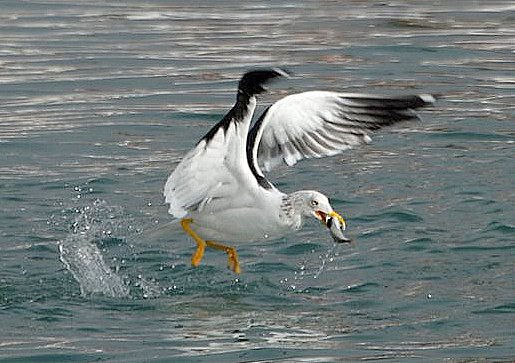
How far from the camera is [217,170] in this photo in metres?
9.22

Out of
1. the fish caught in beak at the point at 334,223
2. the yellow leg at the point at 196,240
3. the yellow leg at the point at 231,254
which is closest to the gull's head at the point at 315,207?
the fish caught in beak at the point at 334,223

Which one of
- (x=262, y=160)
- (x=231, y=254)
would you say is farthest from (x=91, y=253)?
(x=262, y=160)

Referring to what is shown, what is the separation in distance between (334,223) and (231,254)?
2.96 feet

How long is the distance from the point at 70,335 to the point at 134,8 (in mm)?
10761

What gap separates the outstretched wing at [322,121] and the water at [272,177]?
25.7 inches

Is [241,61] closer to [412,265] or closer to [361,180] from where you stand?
[361,180]

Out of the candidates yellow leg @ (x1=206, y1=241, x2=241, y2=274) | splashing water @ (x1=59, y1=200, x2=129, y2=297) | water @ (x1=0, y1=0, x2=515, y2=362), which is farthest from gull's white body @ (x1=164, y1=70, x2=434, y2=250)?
splashing water @ (x1=59, y1=200, x2=129, y2=297)

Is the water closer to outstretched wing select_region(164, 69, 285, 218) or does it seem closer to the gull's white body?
the gull's white body

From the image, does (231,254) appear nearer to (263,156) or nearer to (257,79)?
(263,156)

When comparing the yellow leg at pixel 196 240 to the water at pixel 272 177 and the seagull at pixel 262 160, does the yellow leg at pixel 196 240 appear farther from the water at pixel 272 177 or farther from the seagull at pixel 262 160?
the water at pixel 272 177

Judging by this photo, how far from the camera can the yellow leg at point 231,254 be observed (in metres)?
9.74

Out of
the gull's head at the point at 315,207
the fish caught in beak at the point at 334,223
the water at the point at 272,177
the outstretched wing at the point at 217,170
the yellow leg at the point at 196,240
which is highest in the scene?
the outstretched wing at the point at 217,170

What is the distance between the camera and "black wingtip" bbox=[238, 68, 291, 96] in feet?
27.2

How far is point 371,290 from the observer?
30.4 feet
